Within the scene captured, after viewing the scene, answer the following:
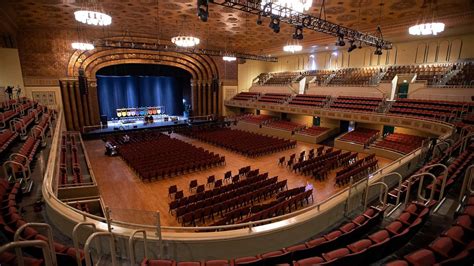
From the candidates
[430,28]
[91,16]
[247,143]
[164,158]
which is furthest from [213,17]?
[430,28]

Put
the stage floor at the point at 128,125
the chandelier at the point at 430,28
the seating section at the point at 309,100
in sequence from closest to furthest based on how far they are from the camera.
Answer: the chandelier at the point at 430,28
the stage floor at the point at 128,125
the seating section at the point at 309,100

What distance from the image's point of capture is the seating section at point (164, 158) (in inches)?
430

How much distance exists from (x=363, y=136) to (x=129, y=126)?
1761cm

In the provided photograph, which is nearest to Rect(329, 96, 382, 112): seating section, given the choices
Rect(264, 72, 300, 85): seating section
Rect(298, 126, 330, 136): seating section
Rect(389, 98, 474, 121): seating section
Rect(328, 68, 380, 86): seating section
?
Rect(389, 98, 474, 121): seating section

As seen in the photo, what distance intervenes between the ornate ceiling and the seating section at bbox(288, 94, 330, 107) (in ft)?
14.2

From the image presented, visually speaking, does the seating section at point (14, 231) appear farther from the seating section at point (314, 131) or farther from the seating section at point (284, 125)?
the seating section at point (284, 125)

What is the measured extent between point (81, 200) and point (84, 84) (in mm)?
13493

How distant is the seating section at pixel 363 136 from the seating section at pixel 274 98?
7241 mm

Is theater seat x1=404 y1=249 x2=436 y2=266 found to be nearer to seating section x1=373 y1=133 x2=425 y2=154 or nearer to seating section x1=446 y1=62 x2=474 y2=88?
seating section x1=373 y1=133 x2=425 y2=154

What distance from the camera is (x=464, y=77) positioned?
1434 cm

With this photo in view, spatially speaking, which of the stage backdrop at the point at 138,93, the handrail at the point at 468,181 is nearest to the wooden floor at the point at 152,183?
the handrail at the point at 468,181

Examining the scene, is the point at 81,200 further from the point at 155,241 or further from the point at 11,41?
the point at 11,41

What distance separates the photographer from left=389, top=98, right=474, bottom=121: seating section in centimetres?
1270

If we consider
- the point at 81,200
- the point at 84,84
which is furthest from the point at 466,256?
the point at 84,84
